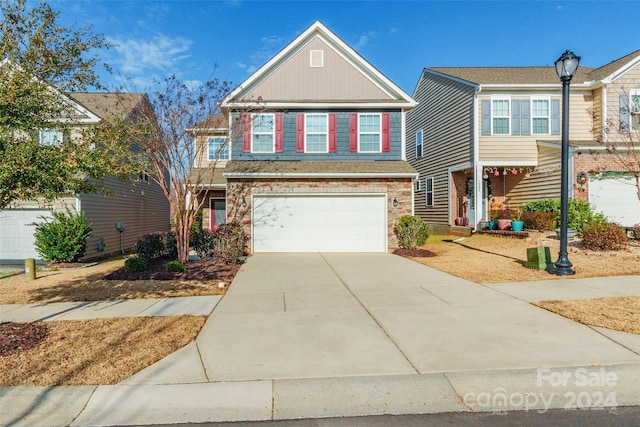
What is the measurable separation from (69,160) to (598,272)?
1103 centimetres

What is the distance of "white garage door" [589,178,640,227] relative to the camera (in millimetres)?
15094

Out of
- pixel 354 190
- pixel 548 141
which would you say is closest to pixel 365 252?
pixel 354 190

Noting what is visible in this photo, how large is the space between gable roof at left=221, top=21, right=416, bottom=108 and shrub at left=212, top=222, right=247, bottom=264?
5787 millimetres

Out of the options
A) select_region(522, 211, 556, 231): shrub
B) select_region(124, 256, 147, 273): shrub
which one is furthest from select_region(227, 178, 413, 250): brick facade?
select_region(522, 211, 556, 231): shrub

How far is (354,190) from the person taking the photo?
14.0m

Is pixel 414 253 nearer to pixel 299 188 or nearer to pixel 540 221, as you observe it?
pixel 299 188

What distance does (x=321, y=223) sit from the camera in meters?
14.2

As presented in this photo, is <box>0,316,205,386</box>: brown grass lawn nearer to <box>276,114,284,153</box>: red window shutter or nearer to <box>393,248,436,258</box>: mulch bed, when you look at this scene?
<box>393,248,436,258</box>: mulch bed

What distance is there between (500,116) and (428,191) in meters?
6.38

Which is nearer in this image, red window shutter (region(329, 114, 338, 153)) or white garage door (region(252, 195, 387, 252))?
white garage door (region(252, 195, 387, 252))

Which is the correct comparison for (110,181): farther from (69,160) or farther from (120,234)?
(69,160)

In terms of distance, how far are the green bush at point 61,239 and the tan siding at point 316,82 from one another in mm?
8253

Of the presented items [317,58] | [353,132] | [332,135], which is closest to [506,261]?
[353,132]

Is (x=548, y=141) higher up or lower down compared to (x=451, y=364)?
higher up
